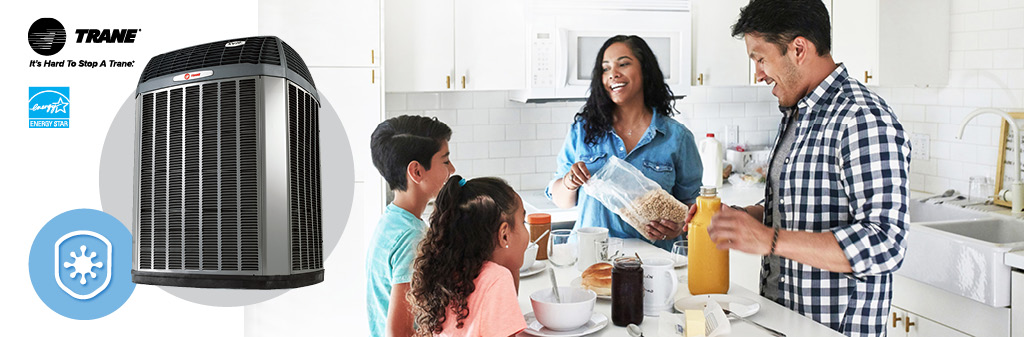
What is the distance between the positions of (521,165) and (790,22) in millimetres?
2217

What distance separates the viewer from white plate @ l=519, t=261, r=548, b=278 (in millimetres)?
1870

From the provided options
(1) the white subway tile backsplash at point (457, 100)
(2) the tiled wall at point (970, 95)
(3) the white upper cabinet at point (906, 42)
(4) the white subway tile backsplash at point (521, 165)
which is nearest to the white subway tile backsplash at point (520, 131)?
(4) the white subway tile backsplash at point (521, 165)

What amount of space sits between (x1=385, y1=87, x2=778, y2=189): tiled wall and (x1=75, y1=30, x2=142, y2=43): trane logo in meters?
1.91

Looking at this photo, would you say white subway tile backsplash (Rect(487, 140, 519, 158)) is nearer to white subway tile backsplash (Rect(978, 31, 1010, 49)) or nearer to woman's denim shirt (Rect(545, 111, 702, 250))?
woman's denim shirt (Rect(545, 111, 702, 250))

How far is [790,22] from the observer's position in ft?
5.24

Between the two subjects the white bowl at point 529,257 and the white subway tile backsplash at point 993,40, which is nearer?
the white bowl at point 529,257

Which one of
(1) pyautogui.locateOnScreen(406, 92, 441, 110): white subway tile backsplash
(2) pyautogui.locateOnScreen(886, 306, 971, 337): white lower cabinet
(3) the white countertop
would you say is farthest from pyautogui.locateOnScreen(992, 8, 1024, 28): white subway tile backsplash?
(1) pyautogui.locateOnScreen(406, 92, 441, 110): white subway tile backsplash

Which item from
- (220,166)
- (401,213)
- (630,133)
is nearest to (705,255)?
(401,213)

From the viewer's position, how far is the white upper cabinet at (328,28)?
2.74m

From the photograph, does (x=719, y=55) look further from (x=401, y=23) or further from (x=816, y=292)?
(x=816, y=292)

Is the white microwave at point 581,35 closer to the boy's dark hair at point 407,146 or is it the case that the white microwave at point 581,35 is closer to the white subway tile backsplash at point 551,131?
the white subway tile backsplash at point 551,131

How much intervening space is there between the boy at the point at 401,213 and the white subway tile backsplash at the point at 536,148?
1822 mm

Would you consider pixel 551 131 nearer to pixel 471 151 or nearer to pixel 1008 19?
pixel 471 151

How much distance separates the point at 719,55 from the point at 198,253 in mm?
2757
